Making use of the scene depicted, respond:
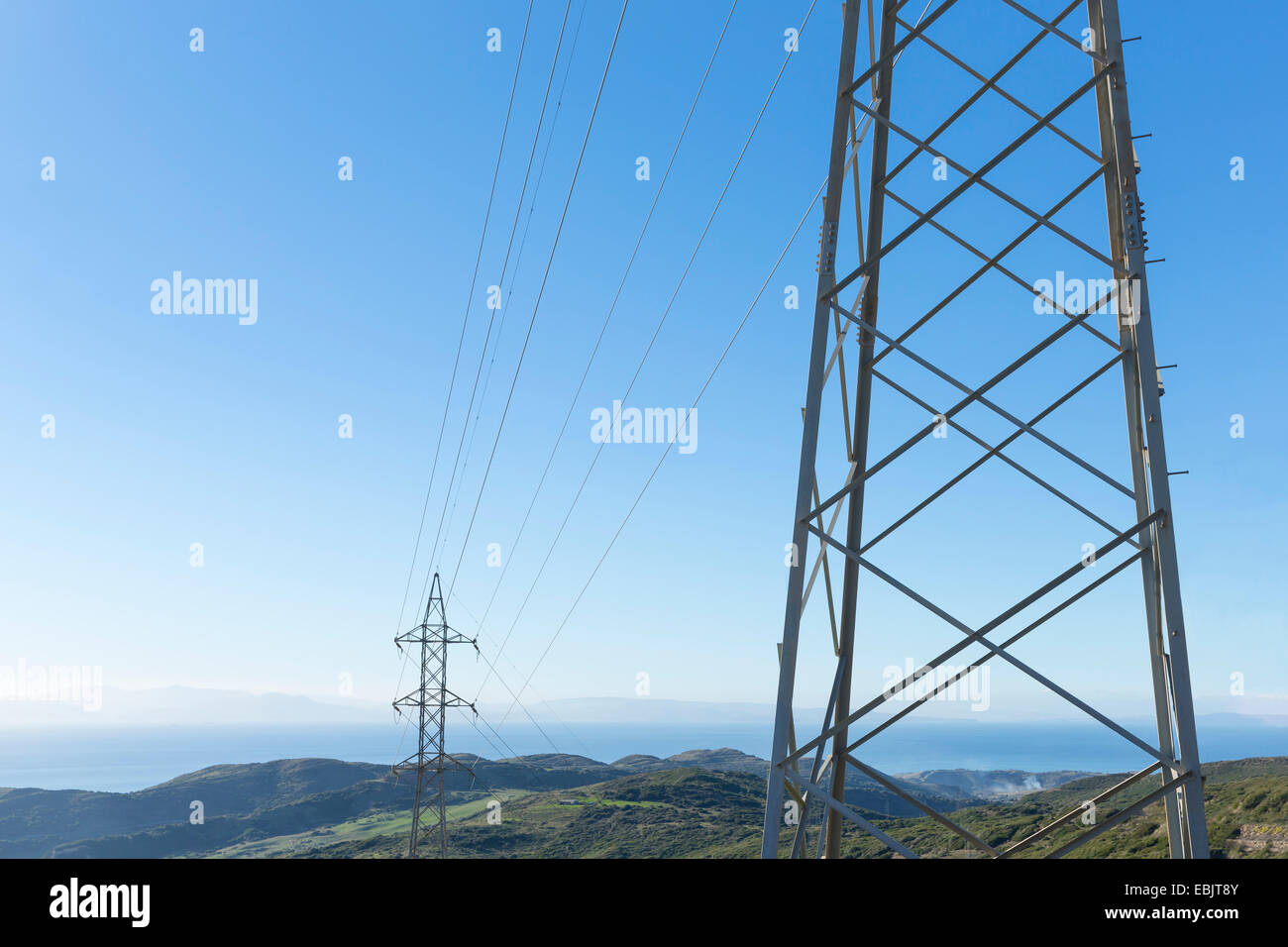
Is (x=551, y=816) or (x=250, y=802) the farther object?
(x=250, y=802)

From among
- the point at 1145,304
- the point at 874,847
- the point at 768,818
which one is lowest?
the point at 874,847

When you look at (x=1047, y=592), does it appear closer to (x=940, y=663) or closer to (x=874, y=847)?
(x=940, y=663)

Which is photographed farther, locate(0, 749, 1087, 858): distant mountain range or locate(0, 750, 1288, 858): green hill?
locate(0, 749, 1087, 858): distant mountain range

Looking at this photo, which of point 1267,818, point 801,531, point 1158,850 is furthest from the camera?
point 1267,818

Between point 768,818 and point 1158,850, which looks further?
point 1158,850

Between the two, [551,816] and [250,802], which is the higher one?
[551,816]

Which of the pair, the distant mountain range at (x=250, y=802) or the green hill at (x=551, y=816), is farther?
the distant mountain range at (x=250, y=802)
